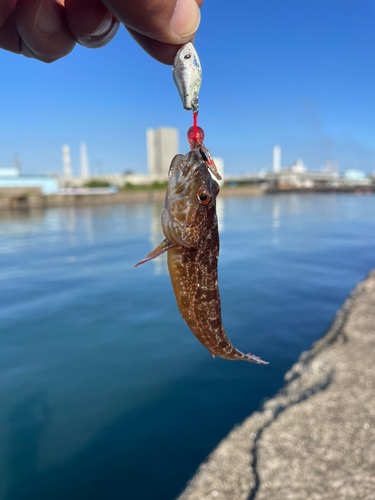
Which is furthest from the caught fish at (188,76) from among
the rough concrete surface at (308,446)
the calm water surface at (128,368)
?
the calm water surface at (128,368)

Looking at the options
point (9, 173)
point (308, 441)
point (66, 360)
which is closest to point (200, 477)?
point (308, 441)

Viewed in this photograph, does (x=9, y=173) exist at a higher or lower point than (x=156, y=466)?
higher

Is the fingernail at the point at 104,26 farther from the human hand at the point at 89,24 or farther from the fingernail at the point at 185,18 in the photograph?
the fingernail at the point at 185,18

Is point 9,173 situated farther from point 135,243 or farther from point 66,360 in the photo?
point 66,360

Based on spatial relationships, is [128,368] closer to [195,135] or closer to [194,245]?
[194,245]

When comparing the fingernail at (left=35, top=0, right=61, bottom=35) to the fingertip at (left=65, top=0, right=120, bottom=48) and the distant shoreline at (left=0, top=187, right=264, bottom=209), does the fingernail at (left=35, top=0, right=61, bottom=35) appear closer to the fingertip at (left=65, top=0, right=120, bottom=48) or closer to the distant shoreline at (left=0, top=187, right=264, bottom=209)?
the fingertip at (left=65, top=0, right=120, bottom=48)

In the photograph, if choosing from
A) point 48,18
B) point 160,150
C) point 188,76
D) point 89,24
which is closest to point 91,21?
point 89,24

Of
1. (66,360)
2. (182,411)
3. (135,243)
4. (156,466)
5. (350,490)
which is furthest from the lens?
(135,243)
